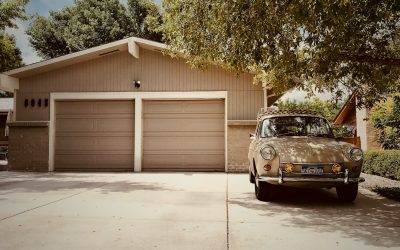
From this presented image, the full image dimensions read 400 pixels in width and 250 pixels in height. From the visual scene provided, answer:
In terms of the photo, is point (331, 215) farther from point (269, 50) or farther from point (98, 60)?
point (98, 60)

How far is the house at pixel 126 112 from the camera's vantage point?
43.2ft

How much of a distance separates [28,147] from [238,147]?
747 centimetres

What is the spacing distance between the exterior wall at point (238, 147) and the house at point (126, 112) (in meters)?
0.07

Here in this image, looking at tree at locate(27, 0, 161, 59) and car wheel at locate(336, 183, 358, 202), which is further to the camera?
tree at locate(27, 0, 161, 59)

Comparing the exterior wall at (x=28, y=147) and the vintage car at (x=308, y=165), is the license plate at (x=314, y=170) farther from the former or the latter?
the exterior wall at (x=28, y=147)

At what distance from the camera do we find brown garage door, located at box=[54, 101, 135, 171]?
13.4 meters

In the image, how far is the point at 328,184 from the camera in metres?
6.23

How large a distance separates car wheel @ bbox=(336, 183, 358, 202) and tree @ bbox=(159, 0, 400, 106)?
209cm

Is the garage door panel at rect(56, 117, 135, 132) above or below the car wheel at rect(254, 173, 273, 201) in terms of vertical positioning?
above

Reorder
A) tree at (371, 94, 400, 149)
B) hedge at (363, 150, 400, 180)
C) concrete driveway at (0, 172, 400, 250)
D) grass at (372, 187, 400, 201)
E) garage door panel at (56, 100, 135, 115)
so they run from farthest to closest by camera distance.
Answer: garage door panel at (56, 100, 135, 115), tree at (371, 94, 400, 149), hedge at (363, 150, 400, 180), grass at (372, 187, 400, 201), concrete driveway at (0, 172, 400, 250)

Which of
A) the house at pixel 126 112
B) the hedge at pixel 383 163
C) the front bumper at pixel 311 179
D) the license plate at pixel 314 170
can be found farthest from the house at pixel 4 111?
the license plate at pixel 314 170

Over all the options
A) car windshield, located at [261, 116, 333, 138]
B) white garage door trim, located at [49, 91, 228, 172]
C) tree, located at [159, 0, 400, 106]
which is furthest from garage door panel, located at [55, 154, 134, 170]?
car windshield, located at [261, 116, 333, 138]

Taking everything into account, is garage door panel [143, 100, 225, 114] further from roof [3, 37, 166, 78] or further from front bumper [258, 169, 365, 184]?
front bumper [258, 169, 365, 184]

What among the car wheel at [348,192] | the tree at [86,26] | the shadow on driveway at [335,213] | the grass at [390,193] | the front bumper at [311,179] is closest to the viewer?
the shadow on driveway at [335,213]
